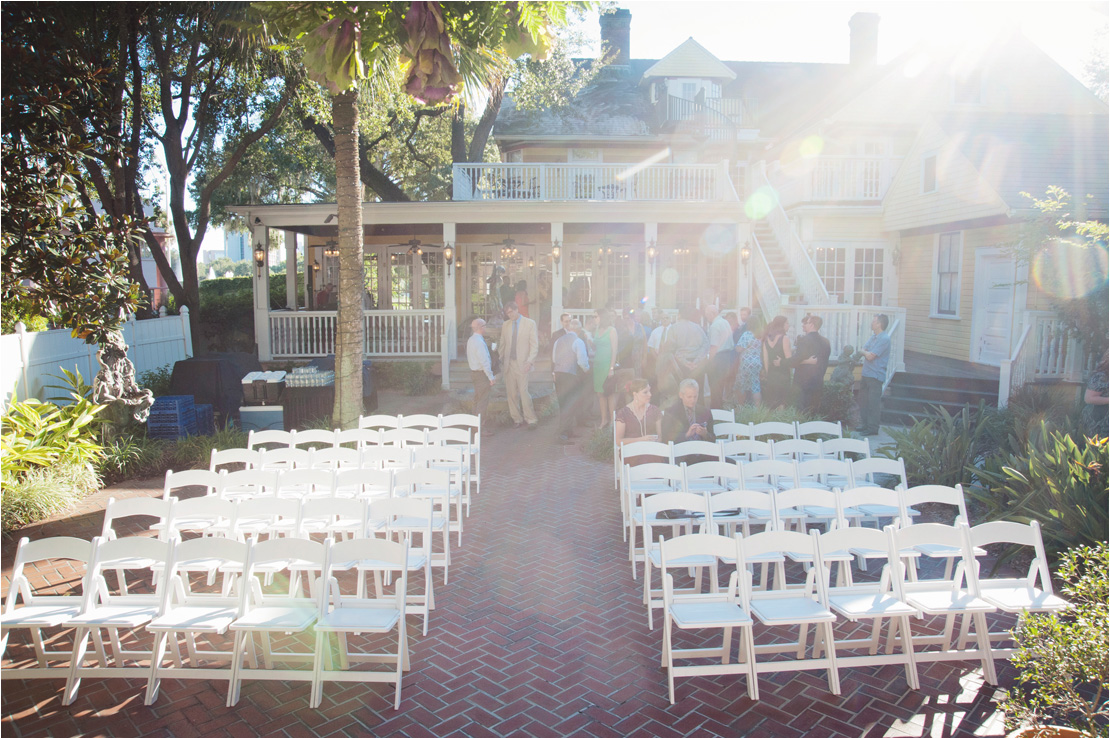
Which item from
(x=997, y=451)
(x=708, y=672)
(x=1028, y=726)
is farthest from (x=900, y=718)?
(x=997, y=451)

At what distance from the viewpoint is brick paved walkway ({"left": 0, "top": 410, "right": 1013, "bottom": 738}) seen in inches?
156

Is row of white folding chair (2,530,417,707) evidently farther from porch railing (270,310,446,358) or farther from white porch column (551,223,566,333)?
white porch column (551,223,566,333)

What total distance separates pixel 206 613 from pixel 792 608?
11.7 feet

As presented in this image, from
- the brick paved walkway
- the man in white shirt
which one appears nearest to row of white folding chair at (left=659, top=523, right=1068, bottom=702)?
the brick paved walkway

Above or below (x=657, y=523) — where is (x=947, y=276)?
above

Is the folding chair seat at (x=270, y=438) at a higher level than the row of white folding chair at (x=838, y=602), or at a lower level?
higher

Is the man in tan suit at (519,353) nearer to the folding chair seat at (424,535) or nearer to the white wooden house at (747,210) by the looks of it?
the white wooden house at (747,210)

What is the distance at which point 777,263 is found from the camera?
56.4 feet

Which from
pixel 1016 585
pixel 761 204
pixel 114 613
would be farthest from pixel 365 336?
pixel 1016 585

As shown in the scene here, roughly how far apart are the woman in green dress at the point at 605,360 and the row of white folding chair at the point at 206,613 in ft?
20.7

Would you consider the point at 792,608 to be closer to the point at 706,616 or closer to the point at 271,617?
the point at 706,616

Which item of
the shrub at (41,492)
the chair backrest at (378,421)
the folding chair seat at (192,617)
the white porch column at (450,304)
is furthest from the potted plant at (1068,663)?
the white porch column at (450,304)

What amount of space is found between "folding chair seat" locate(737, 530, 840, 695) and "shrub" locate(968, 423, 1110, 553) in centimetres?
247

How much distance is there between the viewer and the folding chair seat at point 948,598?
14.5 feet
